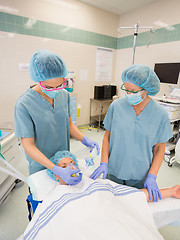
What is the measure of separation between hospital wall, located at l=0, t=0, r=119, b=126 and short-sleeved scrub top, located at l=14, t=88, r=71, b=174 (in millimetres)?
2122

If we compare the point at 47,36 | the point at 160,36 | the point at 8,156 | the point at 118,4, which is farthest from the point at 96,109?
the point at 8,156

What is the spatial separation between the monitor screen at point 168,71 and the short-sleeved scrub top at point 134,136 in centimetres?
185

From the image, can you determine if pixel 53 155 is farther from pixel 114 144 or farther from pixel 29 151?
pixel 114 144

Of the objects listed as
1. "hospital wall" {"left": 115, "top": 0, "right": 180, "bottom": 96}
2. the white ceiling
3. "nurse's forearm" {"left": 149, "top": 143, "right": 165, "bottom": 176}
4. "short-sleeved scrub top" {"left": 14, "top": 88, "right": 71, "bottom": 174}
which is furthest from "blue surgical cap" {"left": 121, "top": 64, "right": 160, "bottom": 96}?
the white ceiling

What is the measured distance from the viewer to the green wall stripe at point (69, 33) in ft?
8.13

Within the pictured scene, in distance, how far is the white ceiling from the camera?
2.97 meters

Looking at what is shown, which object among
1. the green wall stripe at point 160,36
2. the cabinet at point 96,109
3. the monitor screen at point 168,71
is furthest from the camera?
the cabinet at point 96,109

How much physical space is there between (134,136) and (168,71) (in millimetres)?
2101

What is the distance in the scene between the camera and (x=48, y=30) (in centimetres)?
284

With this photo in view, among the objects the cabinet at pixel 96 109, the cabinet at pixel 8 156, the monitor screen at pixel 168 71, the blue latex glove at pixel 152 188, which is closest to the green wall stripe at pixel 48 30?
the cabinet at pixel 96 109

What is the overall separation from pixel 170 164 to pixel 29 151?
232 centimetres

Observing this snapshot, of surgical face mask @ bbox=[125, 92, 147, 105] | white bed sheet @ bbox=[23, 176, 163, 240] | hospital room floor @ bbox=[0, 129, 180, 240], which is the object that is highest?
surgical face mask @ bbox=[125, 92, 147, 105]

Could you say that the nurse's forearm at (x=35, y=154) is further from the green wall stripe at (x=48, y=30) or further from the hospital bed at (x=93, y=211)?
the green wall stripe at (x=48, y=30)

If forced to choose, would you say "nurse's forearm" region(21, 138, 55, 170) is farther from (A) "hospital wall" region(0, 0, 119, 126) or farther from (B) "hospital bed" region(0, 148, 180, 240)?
(A) "hospital wall" region(0, 0, 119, 126)
